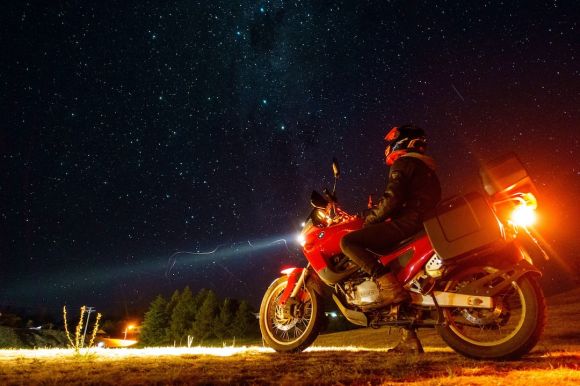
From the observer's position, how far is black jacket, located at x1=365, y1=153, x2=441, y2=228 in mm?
4973

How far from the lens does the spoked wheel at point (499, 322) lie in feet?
13.7

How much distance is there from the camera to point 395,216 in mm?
5141

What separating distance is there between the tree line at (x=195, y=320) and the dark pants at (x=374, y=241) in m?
84.9

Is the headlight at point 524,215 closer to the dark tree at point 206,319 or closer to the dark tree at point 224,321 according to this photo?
the dark tree at point 224,321

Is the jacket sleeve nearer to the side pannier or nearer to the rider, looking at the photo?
the rider

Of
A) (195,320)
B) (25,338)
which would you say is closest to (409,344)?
(25,338)

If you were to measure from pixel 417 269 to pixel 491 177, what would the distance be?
1.36m

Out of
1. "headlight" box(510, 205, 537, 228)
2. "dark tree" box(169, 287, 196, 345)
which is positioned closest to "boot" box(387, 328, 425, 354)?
"headlight" box(510, 205, 537, 228)

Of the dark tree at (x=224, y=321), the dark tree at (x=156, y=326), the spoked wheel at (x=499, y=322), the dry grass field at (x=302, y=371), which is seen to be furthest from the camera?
the dark tree at (x=156, y=326)

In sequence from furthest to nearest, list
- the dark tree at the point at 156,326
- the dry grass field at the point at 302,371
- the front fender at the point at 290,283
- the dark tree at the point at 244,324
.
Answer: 1. the dark tree at the point at 156,326
2. the dark tree at the point at 244,324
3. the front fender at the point at 290,283
4. the dry grass field at the point at 302,371

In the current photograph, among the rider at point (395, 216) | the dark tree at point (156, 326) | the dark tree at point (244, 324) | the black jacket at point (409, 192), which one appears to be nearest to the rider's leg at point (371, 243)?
the rider at point (395, 216)

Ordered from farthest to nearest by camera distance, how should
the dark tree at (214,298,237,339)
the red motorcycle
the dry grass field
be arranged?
the dark tree at (214,298,237,339) < the red motorcycle < the dry grass field

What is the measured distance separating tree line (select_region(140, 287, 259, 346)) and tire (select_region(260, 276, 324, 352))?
83.1 meters

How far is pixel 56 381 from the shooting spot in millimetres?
3045
